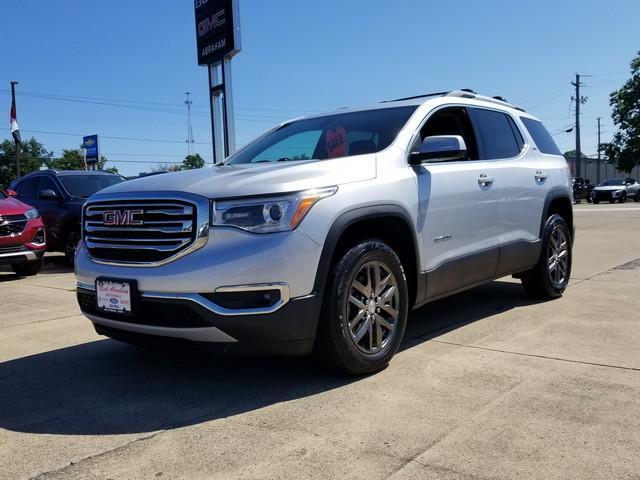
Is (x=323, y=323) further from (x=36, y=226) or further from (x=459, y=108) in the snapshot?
(x=36, y=226)

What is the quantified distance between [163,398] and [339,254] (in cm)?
135

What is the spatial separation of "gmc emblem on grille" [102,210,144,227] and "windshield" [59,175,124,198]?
302 inches

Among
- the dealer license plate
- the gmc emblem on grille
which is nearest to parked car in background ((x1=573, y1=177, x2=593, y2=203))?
the gmc emblem on grille

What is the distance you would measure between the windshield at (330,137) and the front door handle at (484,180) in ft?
2.65

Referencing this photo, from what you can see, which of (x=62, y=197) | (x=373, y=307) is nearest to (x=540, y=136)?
(x=373, y=307)

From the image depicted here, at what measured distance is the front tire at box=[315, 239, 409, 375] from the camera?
3529 millimetres

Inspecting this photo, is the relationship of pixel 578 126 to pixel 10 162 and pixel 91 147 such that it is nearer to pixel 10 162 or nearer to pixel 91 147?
pixel 91 147

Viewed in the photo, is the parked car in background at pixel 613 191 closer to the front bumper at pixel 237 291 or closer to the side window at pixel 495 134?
the side window at pixel 495 134

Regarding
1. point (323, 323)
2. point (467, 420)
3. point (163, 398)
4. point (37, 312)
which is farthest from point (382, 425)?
point (37, 312)

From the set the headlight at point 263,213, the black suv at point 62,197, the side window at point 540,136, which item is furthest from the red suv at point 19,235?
the side window at point 540,136

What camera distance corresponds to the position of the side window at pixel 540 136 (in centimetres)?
613

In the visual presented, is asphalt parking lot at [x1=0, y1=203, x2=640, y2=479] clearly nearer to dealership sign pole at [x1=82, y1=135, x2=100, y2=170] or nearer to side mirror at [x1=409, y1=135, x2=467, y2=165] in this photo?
side mirror at [x1=409, y1=135, x2=467, y2=165]

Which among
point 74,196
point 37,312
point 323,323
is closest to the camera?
point 323,323

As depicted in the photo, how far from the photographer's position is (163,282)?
3.36m
